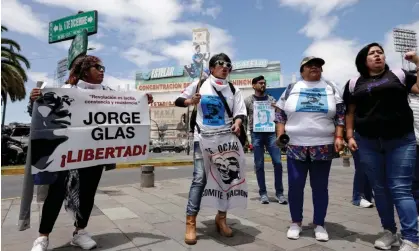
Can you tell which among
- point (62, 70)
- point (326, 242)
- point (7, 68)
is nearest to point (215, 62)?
point (326, 242)

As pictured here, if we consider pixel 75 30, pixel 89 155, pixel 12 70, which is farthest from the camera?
pixel 12 70

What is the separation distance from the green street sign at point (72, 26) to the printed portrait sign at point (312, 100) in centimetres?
487

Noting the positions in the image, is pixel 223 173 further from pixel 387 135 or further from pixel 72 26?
pixel 72 26

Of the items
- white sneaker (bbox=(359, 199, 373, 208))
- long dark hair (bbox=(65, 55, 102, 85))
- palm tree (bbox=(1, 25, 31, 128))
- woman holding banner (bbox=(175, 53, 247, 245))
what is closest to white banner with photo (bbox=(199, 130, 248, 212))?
woman holding banner (bbox=(175, 53, 247, 245))

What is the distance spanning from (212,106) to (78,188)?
150 cm

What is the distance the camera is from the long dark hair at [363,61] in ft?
9.56

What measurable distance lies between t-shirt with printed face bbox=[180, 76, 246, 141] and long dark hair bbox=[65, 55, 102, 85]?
0.91m

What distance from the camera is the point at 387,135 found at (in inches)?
106

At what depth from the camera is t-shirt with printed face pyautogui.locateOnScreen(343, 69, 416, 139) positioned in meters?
2.68

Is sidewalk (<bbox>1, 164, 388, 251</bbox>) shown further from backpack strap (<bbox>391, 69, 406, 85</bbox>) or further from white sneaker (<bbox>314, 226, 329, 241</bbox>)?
backpack strap (<bbox>391, 69, 406, 85</bbox>)

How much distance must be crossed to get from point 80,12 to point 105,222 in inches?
195

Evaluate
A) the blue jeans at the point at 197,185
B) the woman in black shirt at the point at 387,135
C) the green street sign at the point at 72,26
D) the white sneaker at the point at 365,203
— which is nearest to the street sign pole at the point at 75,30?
the green street sign at the point at 72,26

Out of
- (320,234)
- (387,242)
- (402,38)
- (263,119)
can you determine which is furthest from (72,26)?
(402,38)

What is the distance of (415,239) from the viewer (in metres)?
2.59
